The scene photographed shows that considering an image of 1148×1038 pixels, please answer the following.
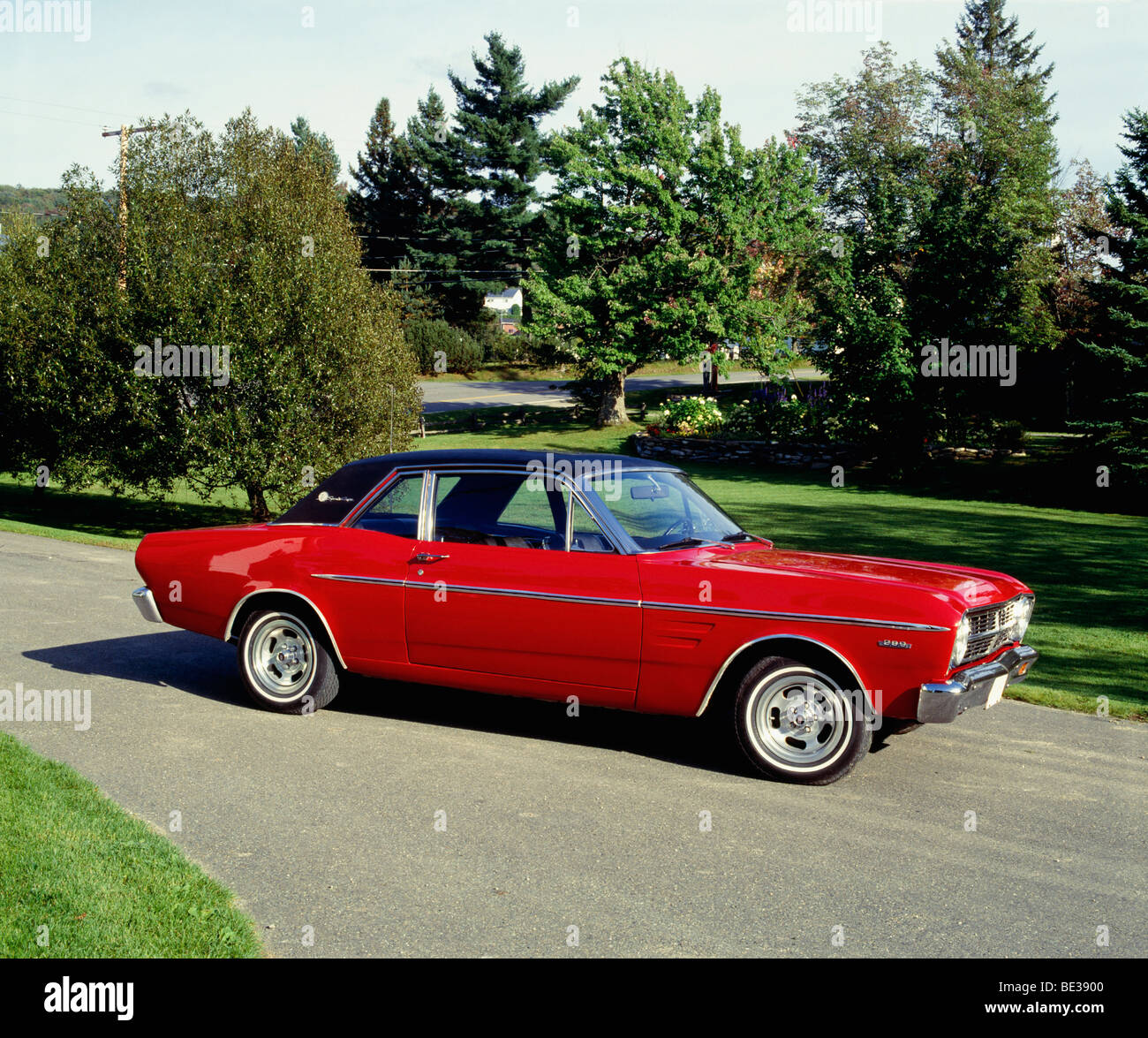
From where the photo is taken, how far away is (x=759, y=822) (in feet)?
17.2

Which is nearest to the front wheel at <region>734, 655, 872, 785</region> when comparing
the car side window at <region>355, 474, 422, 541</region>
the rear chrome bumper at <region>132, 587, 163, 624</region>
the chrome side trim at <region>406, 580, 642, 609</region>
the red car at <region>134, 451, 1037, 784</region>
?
the red car at <region>134, 451, 1037, 784</region>

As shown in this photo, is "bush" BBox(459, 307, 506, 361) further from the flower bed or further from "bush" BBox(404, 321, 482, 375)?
the flower bed

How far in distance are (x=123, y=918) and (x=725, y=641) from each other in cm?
321

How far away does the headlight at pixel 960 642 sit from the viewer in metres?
5.54

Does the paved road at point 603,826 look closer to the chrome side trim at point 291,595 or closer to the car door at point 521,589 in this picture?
the chrome side trim at point 291,595

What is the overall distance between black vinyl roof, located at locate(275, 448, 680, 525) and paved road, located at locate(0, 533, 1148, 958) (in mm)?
1349

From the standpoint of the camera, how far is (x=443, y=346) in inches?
2231

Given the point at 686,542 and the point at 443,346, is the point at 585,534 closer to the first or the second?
the point at 686,542

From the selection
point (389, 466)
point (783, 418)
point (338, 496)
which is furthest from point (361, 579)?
point (783, 418)

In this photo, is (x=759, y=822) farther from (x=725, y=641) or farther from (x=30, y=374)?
(x=30, y=374)

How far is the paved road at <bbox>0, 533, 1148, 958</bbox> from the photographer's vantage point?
4113mm

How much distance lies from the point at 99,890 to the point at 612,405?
34.1 meters

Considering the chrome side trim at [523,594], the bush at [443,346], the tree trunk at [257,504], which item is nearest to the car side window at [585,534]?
the chrome side trim at [523,594]

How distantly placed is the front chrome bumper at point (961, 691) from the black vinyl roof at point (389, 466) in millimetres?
2280
